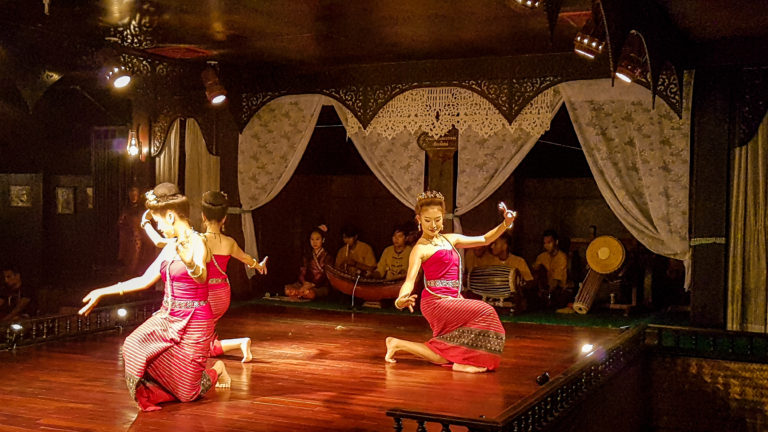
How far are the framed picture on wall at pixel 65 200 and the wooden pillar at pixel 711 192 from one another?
8867 millimetres

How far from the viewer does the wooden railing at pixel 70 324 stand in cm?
749

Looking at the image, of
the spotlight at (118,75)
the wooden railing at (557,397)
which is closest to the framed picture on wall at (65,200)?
the spotlight at (118,75)

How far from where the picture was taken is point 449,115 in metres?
10.1

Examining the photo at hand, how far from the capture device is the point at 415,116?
10242 mm

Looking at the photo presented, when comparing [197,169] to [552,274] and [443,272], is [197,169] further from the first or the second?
[443,272]

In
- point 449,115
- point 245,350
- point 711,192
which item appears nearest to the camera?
point 245,350

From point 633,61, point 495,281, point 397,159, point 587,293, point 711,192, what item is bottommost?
point 587,293

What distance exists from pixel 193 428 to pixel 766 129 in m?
6.49

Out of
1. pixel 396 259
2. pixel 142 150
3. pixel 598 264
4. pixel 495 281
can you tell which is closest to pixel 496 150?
pixel 495 281

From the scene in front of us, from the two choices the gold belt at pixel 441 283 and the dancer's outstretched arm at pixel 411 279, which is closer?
the dancer's outstretched arm at pixel 411 279

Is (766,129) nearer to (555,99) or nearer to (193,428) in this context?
(555,99)

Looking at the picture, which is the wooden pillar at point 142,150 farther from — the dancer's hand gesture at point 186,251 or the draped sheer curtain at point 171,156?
the dancer's hand gesture at point 186,251

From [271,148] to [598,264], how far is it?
429 centimetres

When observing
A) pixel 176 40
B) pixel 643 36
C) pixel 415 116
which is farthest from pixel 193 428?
pixel 415 116
